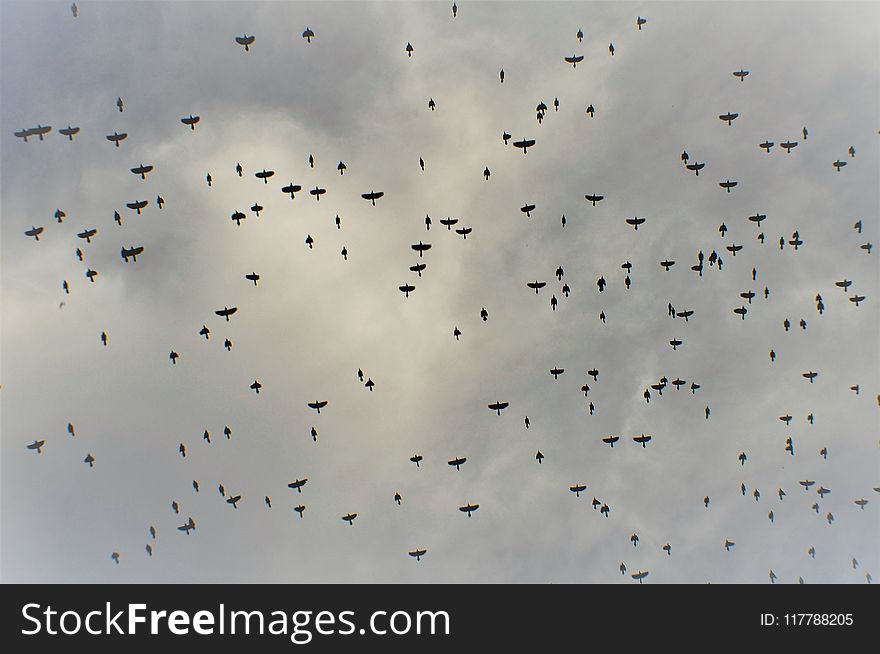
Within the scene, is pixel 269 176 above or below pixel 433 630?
above

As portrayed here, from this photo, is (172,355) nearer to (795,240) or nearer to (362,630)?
(362,630)

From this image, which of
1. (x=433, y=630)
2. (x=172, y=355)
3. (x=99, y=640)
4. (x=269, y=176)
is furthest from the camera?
(x=269, y=176)

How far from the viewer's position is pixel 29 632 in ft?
468

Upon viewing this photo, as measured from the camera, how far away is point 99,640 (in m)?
142

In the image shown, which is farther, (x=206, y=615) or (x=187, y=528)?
(x=187, y=528)

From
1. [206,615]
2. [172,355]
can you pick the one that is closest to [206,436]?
[172,355]

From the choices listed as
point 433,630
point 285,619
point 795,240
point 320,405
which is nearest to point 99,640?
point 285,619

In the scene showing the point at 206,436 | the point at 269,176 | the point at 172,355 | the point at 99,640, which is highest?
the point at 269,176

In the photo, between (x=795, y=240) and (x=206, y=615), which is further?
(x=795, y=240)

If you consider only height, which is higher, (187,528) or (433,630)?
(187,528)

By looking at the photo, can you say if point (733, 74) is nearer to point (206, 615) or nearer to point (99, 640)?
point (206, 615)

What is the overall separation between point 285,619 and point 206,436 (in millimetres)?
51570

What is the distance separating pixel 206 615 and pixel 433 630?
34121 mm

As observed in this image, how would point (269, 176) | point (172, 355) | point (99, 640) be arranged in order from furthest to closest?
point (269, 176), point (172, 355), point (99, 640)
